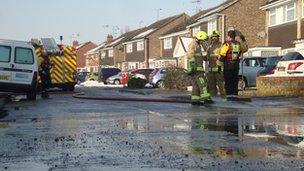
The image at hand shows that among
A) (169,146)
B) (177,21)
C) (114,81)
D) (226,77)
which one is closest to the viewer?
(169,146)

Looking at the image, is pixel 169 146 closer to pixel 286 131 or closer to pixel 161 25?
pixel 286 131

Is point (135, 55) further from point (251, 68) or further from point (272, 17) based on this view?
point (251, 68)

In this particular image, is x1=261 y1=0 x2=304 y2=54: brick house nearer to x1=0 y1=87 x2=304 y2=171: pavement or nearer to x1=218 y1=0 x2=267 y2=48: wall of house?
x1=218 y1=0 x2=267 y2=48: wall of house

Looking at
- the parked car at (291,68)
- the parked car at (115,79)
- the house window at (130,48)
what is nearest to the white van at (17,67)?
the parked car at (291,68)

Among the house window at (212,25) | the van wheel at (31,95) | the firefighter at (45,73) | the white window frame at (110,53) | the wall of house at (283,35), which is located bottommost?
the van wheel at (31,95)

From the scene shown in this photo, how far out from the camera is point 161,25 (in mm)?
80312

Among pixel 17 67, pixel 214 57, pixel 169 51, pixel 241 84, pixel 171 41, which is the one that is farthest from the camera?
pixel 169 51

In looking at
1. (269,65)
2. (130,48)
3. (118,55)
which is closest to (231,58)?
(269,65)

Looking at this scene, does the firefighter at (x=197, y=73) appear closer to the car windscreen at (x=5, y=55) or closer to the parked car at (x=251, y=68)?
the car windscreen at (x=5, y=55)

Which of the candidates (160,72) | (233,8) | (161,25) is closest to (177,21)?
(161,25)

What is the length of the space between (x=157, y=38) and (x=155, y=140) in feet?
238

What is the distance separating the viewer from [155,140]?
784cm

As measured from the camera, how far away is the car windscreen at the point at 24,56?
19705 millimetres

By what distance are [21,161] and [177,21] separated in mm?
74005
